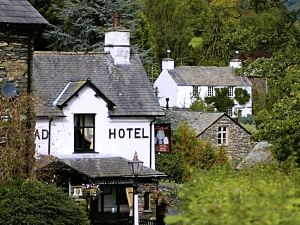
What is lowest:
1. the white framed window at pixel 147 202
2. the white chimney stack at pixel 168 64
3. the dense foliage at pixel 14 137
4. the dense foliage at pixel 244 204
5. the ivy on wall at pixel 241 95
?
the white framed window at pixel 147 202

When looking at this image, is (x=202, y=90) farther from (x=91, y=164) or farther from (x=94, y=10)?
(x=91, y=164)

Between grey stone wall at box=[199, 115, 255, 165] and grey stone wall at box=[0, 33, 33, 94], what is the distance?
84.1 ft

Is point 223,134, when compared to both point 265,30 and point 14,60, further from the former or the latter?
point 14,60

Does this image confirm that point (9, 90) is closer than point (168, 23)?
Yes

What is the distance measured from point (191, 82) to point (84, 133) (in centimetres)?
3772

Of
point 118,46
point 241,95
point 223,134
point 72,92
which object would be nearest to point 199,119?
point 223,134

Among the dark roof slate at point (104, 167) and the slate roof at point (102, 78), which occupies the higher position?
the slate roof at point (102, 78)

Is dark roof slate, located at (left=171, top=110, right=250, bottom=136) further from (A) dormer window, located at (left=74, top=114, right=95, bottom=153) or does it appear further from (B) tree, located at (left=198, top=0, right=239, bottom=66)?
(B) tree, located at (left=198, top=0, right=239, bottom=66)

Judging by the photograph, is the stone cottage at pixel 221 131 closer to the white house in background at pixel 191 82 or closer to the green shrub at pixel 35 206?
the white house in background at pixel 191 82

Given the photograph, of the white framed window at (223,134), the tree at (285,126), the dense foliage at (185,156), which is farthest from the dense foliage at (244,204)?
the white framed window at (223,134)

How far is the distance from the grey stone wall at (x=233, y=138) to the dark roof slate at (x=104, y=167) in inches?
613

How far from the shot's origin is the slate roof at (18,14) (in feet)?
66.8

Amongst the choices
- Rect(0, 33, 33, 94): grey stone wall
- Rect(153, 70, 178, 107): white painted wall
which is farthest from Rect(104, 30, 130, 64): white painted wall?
Rect(153, 70, 178, 107): white painted wall

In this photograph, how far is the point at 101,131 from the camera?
31.1m
